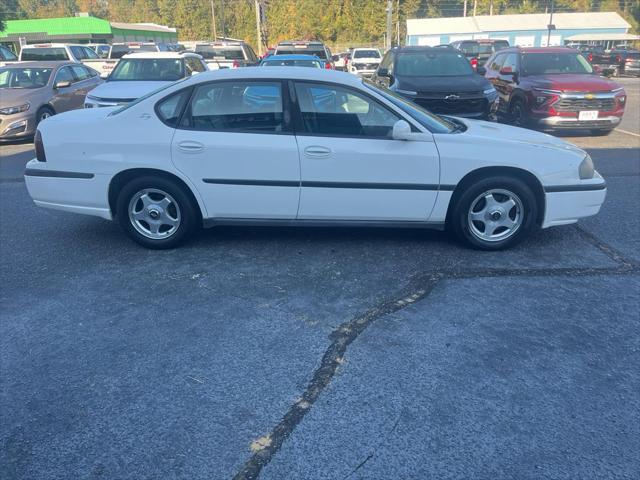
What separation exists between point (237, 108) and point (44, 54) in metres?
16.3

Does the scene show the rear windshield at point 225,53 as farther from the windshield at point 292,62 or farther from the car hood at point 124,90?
the car hood at point 124,90

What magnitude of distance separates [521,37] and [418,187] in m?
57.9

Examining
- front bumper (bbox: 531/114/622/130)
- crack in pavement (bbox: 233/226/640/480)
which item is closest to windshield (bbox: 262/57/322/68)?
front bumper (bbox: 531/114/622/130)

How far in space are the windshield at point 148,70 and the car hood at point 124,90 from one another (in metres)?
0.60

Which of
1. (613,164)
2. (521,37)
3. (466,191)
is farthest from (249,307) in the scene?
(521,37)

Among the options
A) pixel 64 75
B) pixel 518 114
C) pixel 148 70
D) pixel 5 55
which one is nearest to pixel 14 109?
pixel 64 75

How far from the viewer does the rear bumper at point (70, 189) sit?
16.1 feet

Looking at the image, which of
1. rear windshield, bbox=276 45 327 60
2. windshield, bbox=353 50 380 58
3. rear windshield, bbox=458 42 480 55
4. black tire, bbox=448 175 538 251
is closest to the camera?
black tire, bbox=448 175 538 251

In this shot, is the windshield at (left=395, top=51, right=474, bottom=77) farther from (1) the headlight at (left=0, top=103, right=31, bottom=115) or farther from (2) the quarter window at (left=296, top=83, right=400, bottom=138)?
(1) the headlight at (left=0, top=103, right=31, bottom=115)

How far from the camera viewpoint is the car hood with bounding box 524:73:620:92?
412 inches

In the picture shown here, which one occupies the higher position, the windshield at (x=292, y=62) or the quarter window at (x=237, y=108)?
the windshield at (x=292, y=62)

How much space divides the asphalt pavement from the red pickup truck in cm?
587

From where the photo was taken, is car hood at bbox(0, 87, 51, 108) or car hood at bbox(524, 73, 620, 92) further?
car hood at bbox(0, 87, 51, 108)

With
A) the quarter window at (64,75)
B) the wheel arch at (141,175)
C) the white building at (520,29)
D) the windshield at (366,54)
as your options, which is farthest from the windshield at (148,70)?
the white building at (520,29)
